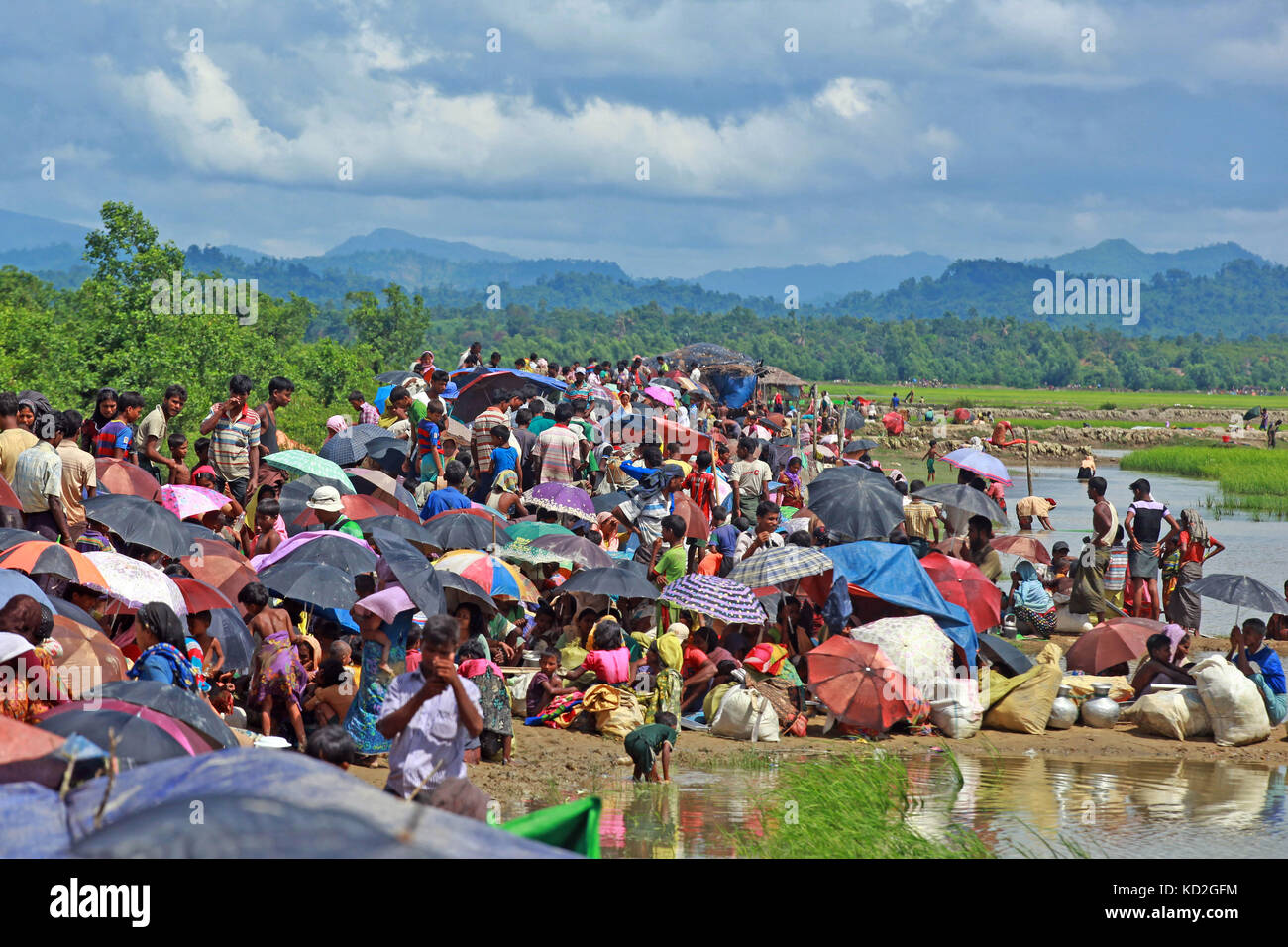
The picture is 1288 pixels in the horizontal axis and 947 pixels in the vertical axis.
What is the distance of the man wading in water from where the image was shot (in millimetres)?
13109

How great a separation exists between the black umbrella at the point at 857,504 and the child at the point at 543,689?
13.6 ft

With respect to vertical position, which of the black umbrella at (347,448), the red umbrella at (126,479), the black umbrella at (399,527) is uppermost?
the black umbrella at (347,448)

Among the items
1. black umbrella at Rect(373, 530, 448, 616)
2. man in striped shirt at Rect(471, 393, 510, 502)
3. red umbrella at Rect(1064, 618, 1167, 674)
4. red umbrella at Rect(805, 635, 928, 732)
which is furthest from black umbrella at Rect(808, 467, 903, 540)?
black umbrella at Rect(373, 530, 448, 616)

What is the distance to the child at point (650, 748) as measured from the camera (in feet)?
27.6

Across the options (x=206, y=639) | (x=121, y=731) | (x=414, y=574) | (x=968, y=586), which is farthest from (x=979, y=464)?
(x=121, y=731)

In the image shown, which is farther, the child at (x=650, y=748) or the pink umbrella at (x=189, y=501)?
the pink umbrella at (x=189, y=501)

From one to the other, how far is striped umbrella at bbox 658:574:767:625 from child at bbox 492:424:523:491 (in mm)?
3482

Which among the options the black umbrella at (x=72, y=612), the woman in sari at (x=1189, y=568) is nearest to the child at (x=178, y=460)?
the black umbrella at (x=72, y=612)

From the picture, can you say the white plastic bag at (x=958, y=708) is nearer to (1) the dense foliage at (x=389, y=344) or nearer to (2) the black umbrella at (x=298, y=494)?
(2) the black umbrella at (x=298, y=494)
